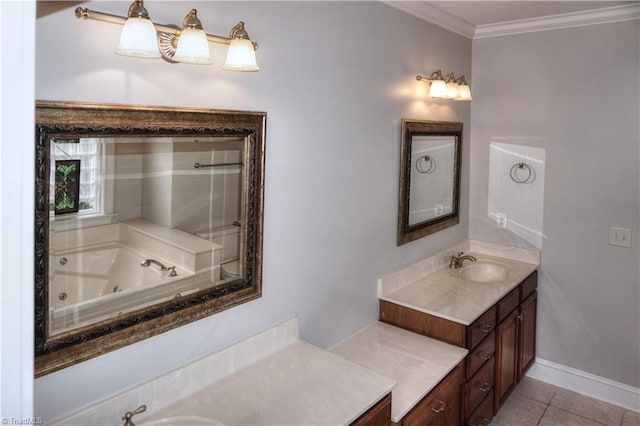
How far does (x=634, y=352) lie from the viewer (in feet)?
10.1

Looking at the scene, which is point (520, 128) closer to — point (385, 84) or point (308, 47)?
point (385, 84)

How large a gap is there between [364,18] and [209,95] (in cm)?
106

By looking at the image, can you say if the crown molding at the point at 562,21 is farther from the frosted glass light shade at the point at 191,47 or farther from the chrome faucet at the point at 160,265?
the chrome faucet at the point at 160,265

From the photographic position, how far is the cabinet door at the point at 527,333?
10.4 feet

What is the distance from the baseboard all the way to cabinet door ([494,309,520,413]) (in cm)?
44

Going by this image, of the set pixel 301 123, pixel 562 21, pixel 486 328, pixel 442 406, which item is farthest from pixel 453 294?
pixel 562 21

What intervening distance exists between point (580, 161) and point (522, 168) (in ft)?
1.18

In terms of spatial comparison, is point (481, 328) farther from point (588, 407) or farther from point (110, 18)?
point (110, 18)

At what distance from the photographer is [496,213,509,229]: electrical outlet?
11.5 ft

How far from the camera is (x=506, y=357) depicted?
2.95 meters

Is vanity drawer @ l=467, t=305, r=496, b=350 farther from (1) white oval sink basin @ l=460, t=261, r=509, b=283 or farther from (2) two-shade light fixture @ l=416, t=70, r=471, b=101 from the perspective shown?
(2) two-shade light fixture @ l=416, t=70, r=471, b=101

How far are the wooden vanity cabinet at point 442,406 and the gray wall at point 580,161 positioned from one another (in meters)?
Result: 1.34

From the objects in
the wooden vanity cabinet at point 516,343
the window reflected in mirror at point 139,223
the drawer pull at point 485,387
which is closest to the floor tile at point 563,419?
the wooden vanity cabinet at point 516,343

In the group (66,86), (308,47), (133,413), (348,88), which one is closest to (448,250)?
(348,88)
